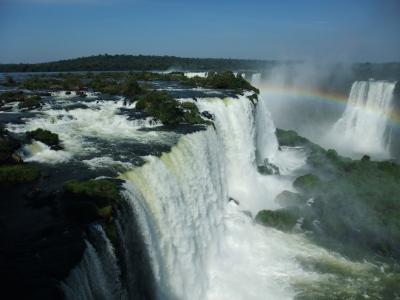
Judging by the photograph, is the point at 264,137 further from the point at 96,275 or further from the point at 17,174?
the point at 96,275

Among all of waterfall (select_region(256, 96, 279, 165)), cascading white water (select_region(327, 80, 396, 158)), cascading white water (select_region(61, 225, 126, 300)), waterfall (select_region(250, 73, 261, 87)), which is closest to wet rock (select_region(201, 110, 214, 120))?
waterfall (select_region(256, 96, 279, 165))

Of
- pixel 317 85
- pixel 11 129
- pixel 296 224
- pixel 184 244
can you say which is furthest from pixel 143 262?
pixel 317 85

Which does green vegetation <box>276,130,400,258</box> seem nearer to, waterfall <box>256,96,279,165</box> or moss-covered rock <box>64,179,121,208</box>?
waterfall <box>256,96,279,165</box>

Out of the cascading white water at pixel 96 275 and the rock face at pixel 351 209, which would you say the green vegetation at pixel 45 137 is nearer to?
the cascading white water at pixel 96 275

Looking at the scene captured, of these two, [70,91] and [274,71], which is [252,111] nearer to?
[70,91]

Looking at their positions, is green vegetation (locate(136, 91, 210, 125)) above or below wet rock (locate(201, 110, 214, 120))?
above
